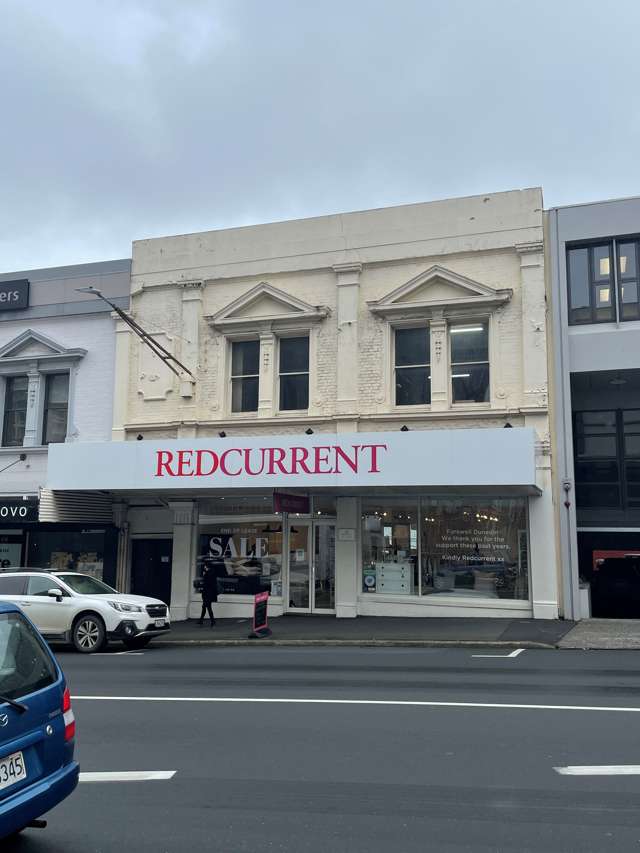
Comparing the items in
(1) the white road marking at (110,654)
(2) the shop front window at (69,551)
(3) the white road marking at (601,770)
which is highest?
(2) the shop front window at (69,551)

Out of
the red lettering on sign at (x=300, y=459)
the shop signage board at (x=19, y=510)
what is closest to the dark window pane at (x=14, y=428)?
the shop signage board at (x=19, y=510)

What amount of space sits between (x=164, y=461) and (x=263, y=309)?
16.0ft

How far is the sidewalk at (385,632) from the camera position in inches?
584

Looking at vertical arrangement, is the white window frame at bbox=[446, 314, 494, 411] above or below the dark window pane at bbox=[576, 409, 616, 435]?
above

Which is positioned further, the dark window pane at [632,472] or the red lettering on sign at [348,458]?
the dark window pane at [632,472]

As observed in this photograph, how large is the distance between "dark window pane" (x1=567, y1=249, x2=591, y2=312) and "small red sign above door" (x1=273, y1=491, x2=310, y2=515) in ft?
25.4

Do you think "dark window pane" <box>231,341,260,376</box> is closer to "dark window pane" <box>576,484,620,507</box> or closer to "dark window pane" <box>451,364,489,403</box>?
"dark window pane" <box>451,364,489,403</box>

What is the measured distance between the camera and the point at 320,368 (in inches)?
768

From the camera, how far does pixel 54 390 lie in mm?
21906

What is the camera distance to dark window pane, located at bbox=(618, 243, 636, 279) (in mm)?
17984

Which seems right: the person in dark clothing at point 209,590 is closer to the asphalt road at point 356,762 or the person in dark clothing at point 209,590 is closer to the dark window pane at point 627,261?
the asphalt road at point 356,762

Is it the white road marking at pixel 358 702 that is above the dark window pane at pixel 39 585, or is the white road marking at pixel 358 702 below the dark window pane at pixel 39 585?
below

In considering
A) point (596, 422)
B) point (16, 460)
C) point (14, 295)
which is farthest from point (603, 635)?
point (14, 295)

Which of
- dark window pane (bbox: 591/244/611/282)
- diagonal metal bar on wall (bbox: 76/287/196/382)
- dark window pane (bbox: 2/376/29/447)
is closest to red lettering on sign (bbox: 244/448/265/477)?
diagonal metal bar on wall (bbox: 76/287/196/382)
